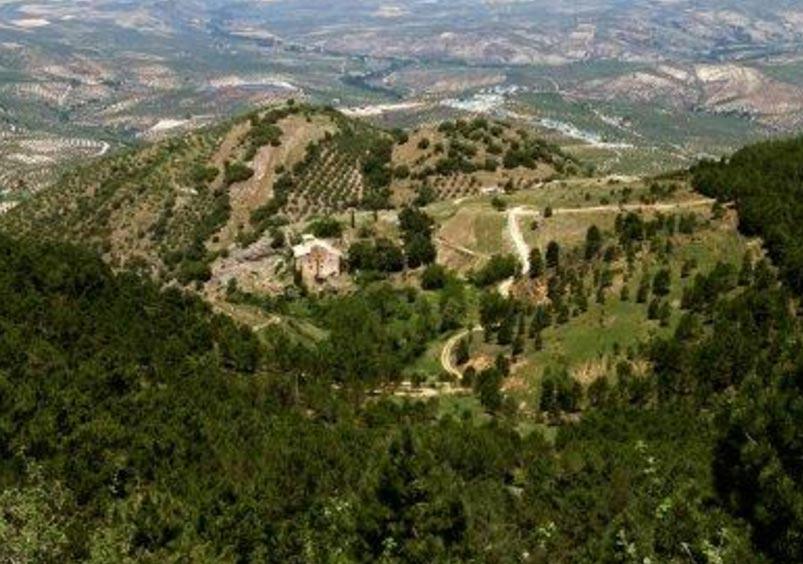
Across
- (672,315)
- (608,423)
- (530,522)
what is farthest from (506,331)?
(530,522)

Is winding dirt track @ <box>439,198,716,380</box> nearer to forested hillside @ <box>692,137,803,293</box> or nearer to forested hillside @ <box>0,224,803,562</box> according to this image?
forested hillside @ <box>692,137,803,293</box>

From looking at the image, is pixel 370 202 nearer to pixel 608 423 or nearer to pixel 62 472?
pixel 608 423

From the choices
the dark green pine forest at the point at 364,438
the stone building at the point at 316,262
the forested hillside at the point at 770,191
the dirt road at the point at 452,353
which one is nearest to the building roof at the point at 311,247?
the stone building at the point at 316,262

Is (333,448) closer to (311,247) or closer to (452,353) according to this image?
(452,353)

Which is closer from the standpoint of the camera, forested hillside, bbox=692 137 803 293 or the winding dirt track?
forested hillside, bbox=692 137 803 293

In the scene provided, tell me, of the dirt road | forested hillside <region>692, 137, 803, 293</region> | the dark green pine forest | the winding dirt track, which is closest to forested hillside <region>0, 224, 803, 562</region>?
the dark green pine forest
